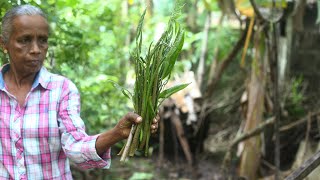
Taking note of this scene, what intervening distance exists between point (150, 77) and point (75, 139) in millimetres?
416

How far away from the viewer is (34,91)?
203cm

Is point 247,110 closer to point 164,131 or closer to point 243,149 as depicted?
point 243,149

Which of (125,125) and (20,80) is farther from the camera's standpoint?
(20,80)

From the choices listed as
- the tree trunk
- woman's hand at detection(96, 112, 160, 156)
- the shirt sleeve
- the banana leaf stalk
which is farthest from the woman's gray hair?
the tree trunk

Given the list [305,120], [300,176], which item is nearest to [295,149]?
[305,120]

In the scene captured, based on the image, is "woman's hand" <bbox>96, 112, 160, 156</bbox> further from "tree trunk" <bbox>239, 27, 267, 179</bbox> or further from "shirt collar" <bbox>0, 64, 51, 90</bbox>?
"tree trunk" <bbox>239, 27, 267, 179</bbox>

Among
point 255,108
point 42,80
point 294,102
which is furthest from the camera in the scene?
point 294,102

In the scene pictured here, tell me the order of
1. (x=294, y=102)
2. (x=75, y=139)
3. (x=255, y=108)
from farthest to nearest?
(x=294, y=102) → (x=255, y=108) → (x=75, y=139)

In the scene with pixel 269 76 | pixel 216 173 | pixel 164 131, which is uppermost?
pixel 269 76

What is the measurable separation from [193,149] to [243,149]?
5.01ft

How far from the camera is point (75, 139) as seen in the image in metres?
1.91

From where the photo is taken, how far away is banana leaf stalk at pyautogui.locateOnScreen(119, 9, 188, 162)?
177 cm

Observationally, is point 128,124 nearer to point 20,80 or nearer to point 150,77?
point 150,77

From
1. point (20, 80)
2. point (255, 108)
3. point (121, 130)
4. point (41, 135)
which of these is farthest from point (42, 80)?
point (255, 108)
